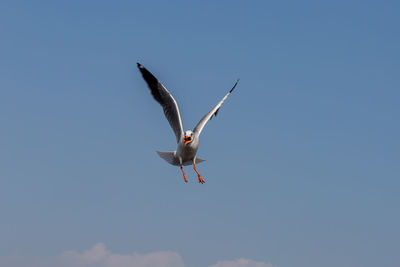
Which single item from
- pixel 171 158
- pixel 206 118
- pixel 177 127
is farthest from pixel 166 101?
pixel 171 158

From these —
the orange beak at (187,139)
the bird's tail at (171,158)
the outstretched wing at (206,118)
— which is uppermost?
the outstretched wing at (206,118)

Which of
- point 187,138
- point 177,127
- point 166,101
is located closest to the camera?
point 187,138

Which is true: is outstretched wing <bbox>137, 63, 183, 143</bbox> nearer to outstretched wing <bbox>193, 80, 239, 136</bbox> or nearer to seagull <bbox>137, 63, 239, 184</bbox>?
seagull <bbox>137, 63, 239, 184</bbox>

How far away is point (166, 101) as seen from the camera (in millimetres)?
25125

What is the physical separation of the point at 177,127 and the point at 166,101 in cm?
165

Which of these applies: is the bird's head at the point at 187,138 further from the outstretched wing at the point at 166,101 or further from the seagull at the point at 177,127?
the outstretched wing at the point at 166,101

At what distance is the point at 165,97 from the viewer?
25.1m

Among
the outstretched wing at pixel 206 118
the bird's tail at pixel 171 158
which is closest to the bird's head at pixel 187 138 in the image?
the outstretched wing at pixel 206 118

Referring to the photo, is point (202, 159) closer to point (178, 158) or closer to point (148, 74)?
point (178, 158)

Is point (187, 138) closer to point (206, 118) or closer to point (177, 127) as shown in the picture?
point (177, 127)

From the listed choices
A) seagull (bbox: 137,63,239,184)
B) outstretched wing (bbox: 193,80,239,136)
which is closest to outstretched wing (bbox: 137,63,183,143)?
seagull (bbox: 137,63,239,184)

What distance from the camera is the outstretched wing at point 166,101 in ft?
80.6

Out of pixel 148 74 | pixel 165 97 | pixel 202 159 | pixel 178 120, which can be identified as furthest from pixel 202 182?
pixel 148 74

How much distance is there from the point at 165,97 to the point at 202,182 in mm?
5082
